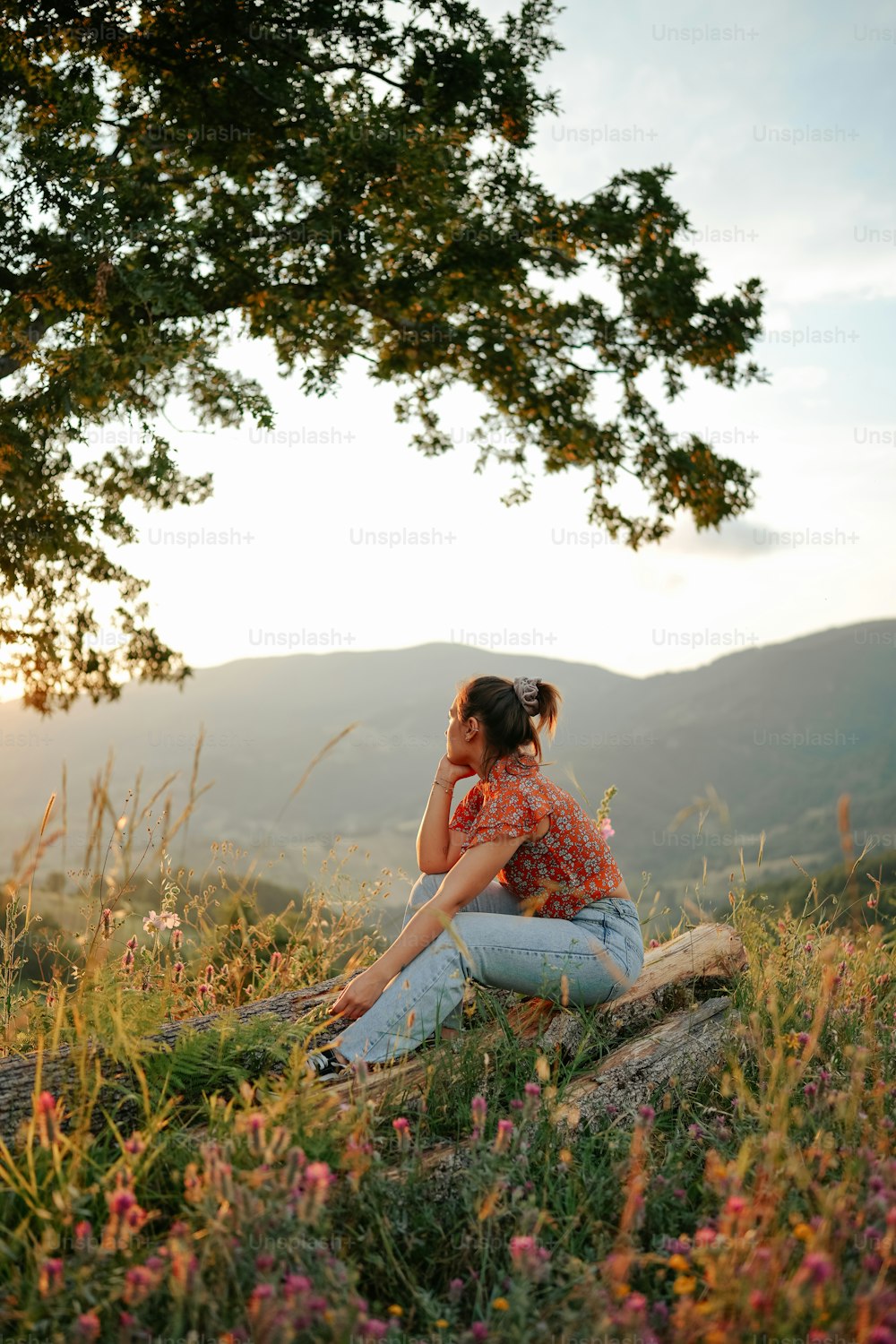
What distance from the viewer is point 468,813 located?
402 cm

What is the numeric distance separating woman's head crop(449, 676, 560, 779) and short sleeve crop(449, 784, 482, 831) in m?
0.25

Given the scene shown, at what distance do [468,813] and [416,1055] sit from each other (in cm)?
122

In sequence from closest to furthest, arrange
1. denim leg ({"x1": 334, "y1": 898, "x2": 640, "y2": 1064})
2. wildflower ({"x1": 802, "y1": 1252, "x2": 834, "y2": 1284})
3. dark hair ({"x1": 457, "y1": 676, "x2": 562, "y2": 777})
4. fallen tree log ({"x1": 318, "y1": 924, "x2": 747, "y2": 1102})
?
1. wildflower ({"x1": 802, "y1": 1252, "x2": 834, "y2": 1284})
2. fallen tree log ({"x1": 318, "y1": 924, "x2": 747, "y2": 1102})
3. denim leg ({"x1": 334, "y1": 898, "x2": 640, "y2": 1064})
4. dark hair ({"x1": 457, "y1": 676, "x2": 562, "y2": 777})

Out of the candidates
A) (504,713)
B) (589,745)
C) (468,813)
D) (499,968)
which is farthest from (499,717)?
(589,745)

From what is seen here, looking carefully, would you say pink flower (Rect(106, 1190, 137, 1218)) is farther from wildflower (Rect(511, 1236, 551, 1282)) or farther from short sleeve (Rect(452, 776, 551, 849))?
short sleeve (Rect(452, 776, 551, 849))

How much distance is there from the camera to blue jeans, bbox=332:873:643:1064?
3035 millimetres

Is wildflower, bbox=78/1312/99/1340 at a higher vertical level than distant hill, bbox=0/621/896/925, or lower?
higher

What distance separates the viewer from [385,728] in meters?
166

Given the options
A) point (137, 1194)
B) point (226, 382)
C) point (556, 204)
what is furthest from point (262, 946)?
point (556, 204)

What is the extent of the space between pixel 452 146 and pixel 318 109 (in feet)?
4.18

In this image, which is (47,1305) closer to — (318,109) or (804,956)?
(804,956)

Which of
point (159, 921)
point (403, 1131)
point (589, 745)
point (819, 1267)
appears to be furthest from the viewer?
point (589, 745)

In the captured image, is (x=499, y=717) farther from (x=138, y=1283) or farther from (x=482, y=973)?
(x=138, y=1283)

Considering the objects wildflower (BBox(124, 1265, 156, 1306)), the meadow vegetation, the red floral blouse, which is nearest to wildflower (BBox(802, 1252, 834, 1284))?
the meadow vegetation
